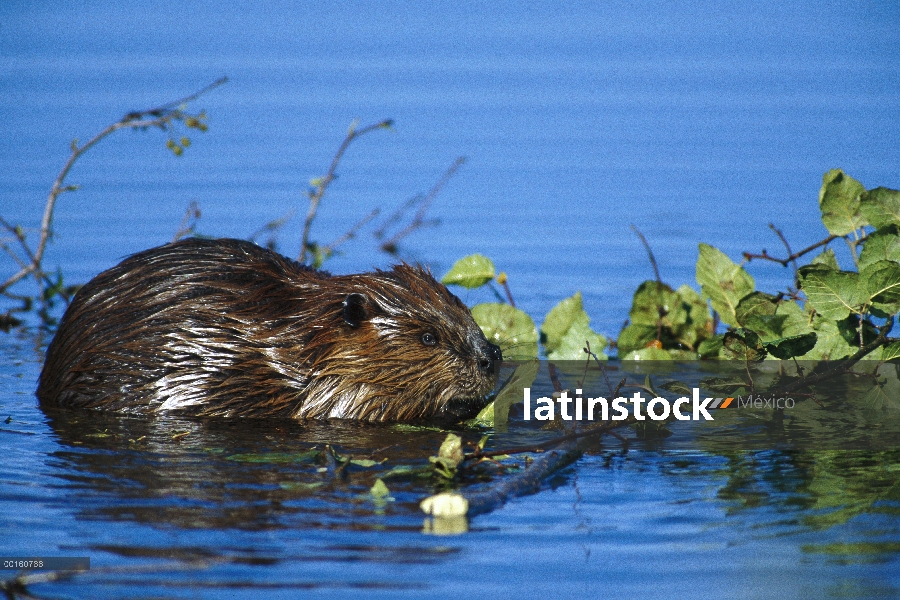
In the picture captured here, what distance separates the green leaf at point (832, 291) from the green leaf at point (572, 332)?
4.68 feet

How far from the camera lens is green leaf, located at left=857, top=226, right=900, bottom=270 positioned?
17.0 ft

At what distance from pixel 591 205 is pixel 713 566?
625 centimetres

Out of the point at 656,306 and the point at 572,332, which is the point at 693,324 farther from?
the point at 572,332

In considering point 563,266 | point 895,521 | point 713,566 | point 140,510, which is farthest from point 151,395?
point 563,266

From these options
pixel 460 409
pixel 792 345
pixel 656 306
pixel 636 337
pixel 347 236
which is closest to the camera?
Result: pixel 792 345

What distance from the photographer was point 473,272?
634cm

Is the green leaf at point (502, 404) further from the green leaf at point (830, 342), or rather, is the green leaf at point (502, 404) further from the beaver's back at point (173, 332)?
Result: the green leaf at point (830, 342)

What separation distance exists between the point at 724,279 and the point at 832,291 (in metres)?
0.87

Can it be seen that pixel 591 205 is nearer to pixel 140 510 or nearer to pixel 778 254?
pixel 778 254

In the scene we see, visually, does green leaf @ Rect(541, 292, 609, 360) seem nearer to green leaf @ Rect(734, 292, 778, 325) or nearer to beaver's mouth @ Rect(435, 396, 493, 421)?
green leaf @ Rect(734, 292, 778, 325)

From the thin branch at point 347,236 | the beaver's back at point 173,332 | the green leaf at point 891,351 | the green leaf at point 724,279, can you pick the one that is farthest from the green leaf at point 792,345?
the thin branch at point 347,236

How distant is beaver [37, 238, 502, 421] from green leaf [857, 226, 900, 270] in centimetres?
169

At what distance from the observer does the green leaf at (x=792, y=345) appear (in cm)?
495

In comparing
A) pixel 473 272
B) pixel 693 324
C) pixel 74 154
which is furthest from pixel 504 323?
pixel 74 154
